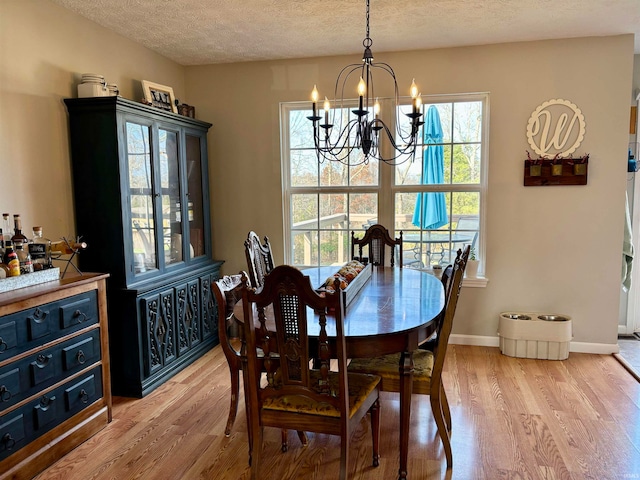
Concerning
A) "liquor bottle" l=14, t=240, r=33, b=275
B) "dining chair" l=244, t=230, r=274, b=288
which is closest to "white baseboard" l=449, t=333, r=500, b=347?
"dining chair" l=244, t=230, r=274, b=288

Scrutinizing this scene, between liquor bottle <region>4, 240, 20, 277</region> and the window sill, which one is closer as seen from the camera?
liquor bottle <region>4, 240, 20, 277</region>

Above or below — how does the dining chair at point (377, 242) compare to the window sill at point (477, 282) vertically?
above

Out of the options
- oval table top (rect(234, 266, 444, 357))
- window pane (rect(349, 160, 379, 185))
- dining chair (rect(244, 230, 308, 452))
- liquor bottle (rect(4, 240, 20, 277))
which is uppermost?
window pane (rect(349, 160, 379, 185))

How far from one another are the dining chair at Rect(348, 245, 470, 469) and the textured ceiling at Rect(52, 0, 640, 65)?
1.79 meters

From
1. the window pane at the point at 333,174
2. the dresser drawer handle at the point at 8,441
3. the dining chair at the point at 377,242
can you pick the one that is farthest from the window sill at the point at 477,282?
the dresser drawer handle at the point at 8,441

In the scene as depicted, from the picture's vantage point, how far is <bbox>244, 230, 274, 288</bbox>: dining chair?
286 cm

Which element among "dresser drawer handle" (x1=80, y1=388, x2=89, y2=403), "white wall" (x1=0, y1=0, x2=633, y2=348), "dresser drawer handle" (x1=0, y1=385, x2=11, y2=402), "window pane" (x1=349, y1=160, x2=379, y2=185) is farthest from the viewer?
"window pane" (x1=349, y1=160, x2=379, y2=185)

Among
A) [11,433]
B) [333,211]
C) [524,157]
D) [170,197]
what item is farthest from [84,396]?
[524,157]

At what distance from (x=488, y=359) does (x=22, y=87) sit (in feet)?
12.4

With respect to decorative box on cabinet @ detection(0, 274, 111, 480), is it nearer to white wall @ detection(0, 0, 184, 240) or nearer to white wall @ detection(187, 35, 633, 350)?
white wall @ detection(0, 0, 184, 240)

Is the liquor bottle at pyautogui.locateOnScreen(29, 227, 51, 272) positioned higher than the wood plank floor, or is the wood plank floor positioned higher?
the liquor bottle at pyautogui.locateOnScreen(29, 227, 51, 272)

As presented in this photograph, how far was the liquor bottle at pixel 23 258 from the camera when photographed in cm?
234

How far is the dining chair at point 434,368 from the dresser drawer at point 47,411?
149 cm

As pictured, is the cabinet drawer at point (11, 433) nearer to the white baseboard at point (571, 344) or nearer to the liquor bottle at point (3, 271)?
the liquor bottle at point (3, 271)
